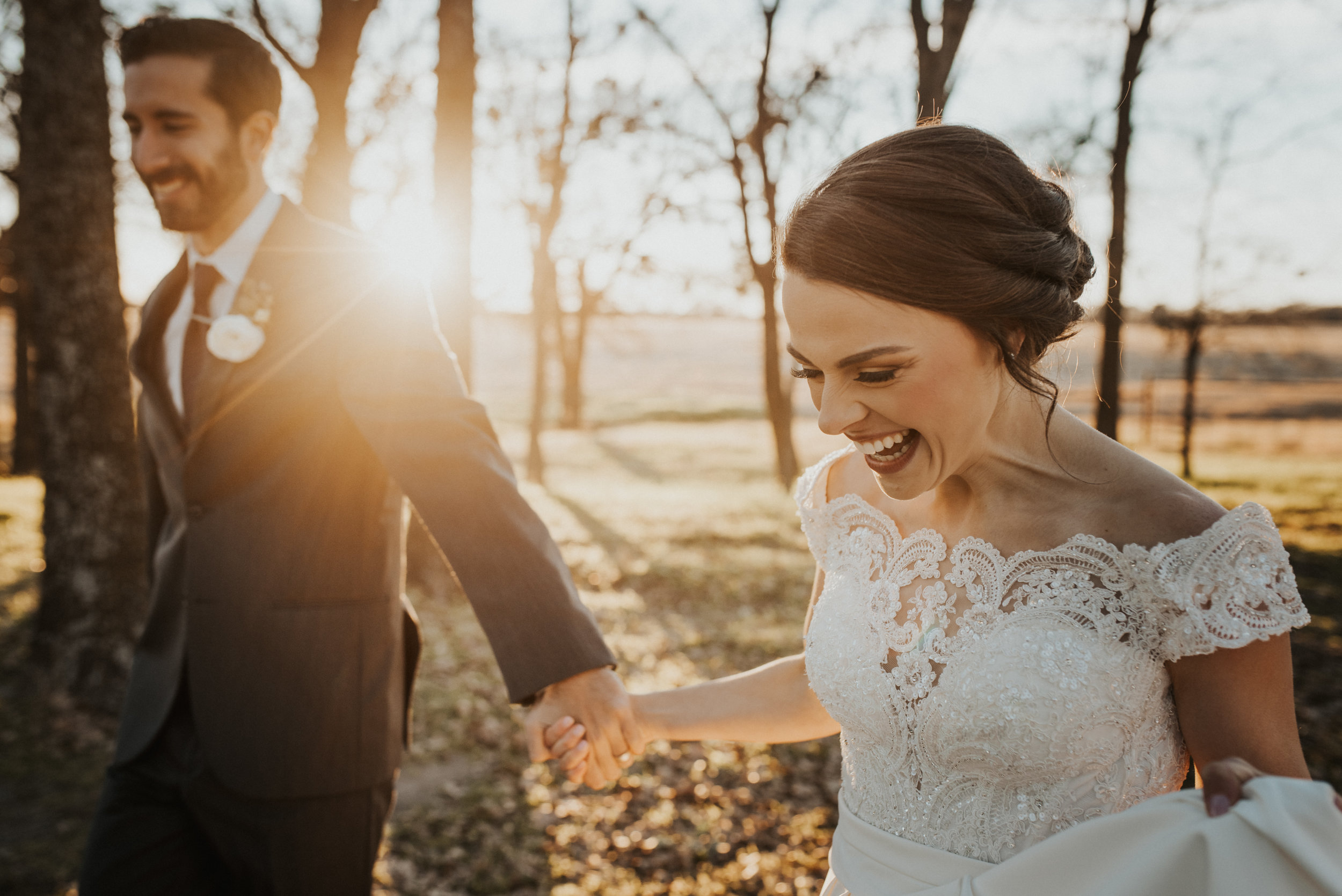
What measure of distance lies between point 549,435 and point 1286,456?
27.1 metres

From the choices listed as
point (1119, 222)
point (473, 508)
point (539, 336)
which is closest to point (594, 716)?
point (473, 508)

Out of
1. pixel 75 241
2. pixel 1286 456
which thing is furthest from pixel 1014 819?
pixel 1286 456

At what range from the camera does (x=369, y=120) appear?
18266 millimetres

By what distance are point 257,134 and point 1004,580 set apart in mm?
2540

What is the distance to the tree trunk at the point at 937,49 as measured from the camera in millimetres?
4973

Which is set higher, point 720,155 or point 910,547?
point 720,155

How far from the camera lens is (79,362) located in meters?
5.61

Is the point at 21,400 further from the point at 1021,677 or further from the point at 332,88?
the point at 1021,677

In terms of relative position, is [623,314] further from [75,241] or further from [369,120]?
[75,241]

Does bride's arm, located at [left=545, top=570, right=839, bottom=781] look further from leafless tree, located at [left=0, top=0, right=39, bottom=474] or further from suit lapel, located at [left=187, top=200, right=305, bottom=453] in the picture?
leafless tree, located at [left=0, top=0, right=39, bottom=474]

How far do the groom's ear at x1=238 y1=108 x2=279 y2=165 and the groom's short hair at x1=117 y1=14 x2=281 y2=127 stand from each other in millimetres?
17

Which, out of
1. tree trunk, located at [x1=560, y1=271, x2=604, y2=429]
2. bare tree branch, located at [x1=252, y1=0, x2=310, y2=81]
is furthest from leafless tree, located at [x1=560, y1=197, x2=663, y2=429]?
bare tree branch, located at [x1=252, y1=0, x2=310, y2=81]

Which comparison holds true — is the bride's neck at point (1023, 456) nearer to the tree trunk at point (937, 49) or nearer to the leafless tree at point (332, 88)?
the tree trunk at point (937, 49)

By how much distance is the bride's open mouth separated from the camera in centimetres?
183
